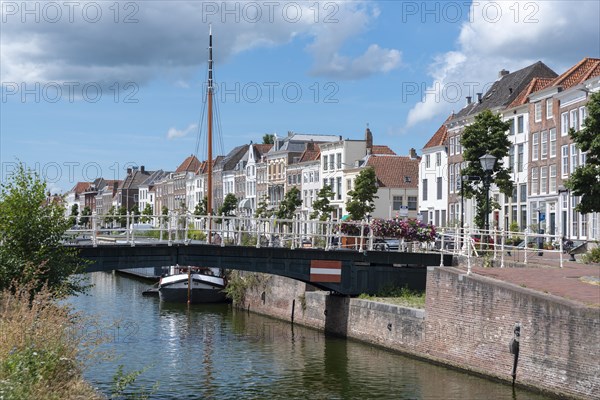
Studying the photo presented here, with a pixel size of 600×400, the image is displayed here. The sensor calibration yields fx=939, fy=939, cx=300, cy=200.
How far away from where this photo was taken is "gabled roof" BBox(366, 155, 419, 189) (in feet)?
275

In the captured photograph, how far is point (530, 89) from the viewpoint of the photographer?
203 ft

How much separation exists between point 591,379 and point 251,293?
27783 millimetres

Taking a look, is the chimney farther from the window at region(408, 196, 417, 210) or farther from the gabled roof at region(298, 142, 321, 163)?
the window at region(408, 196, 417, 210)

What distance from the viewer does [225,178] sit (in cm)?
12031

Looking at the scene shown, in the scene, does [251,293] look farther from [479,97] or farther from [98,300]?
[479,97]

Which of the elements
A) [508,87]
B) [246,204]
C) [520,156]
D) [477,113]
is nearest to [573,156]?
[520,156]

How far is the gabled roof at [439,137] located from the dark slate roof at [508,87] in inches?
123

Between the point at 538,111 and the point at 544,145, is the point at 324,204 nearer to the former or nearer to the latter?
the point at 538,111

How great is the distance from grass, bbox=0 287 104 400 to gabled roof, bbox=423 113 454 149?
60361 millimetres

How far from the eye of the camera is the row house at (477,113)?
2559 inches

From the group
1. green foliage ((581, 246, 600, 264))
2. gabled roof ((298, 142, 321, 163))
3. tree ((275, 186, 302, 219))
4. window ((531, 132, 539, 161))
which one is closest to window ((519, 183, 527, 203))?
window ((531, 132, 539, 161))

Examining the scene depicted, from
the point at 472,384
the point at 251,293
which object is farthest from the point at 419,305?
the point at 251,293

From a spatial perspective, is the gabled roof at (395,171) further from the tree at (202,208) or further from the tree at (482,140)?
the tree at (482,140)

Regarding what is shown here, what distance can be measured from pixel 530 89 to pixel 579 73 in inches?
257
